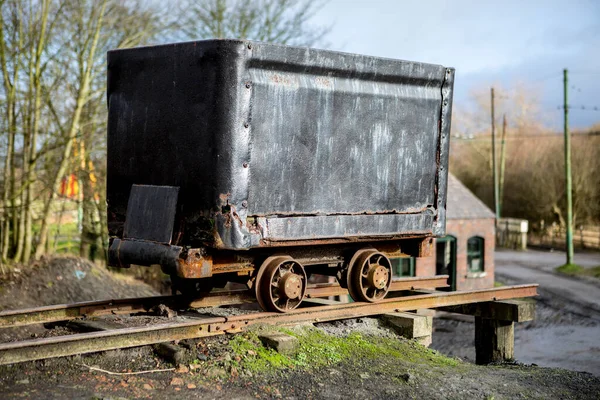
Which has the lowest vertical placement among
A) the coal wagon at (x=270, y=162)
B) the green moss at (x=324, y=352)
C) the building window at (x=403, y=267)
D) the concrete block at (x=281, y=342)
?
the building window at (x=403, y=267)

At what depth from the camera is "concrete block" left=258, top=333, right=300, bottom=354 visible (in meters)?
6.82

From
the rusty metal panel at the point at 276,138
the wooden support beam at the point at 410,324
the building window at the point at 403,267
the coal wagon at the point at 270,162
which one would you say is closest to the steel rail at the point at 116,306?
the coal wagon at the point at 270,162

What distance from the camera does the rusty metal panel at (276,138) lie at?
6684 mm

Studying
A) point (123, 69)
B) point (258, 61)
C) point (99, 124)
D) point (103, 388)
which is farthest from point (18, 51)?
point (103, 388)

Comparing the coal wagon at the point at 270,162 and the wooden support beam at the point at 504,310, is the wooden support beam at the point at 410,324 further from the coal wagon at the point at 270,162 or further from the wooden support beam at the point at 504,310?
the wooden support beam at the point at 504,310

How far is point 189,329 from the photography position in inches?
263

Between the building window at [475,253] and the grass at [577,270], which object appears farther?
the grass at [577,270]

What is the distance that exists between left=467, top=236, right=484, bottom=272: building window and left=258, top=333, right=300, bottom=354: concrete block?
23.5 meters

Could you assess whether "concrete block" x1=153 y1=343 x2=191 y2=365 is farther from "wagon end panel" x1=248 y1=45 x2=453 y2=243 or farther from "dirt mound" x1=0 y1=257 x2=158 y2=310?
"dirt mound" x1=0 y1=257 x2=158 y2=310

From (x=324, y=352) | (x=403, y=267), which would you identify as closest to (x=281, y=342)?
(x=324, y=352)

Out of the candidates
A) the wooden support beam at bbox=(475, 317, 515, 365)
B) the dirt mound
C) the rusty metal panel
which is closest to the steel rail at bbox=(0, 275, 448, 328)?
the rusty metal panel

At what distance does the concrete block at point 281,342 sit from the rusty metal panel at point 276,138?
3.06 feet

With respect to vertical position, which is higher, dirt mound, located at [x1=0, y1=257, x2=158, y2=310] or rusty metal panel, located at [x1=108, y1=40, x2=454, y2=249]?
rusty metal panel, located at [x1=108, y1=40, x2=454, y2=249]

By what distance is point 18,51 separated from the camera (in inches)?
582
